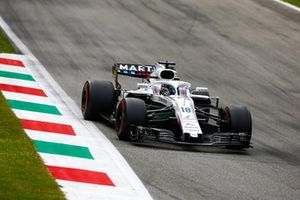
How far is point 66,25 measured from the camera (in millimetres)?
28906

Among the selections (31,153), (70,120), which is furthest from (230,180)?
(70,120)

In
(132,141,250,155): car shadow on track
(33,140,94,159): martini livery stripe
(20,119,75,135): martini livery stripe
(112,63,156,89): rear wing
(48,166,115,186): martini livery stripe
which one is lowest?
(20,119,75,135): martini livery stripe

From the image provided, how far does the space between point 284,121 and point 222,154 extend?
169 inches

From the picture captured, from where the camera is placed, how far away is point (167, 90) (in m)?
17.1

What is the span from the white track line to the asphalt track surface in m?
0.16

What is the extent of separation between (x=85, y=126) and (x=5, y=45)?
8915 millimetres

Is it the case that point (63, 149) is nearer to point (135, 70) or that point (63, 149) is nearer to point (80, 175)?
point (80, 175)

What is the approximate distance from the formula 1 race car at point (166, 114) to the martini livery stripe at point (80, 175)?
2.32m

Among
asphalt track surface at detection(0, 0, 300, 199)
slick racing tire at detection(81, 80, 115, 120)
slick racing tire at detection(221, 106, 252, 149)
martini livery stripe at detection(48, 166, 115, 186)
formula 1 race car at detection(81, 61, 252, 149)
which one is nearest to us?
martini livery stripe at detection(48, 166, 115, 186)

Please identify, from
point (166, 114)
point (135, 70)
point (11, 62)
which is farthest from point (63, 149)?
point (11, 62)

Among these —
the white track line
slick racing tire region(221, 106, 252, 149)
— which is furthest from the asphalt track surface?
slick racing tire region(221, 106, 252, 149)

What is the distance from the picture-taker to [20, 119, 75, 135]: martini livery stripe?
16578 millimetres

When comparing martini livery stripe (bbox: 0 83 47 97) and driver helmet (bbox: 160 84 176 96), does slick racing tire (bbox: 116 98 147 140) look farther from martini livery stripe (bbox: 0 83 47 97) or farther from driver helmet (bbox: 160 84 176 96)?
martini livery stripe (bbox: 0 83 47 97)

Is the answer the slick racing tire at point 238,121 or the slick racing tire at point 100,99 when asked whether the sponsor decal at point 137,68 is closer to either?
the slick racing tire at point 100,99
